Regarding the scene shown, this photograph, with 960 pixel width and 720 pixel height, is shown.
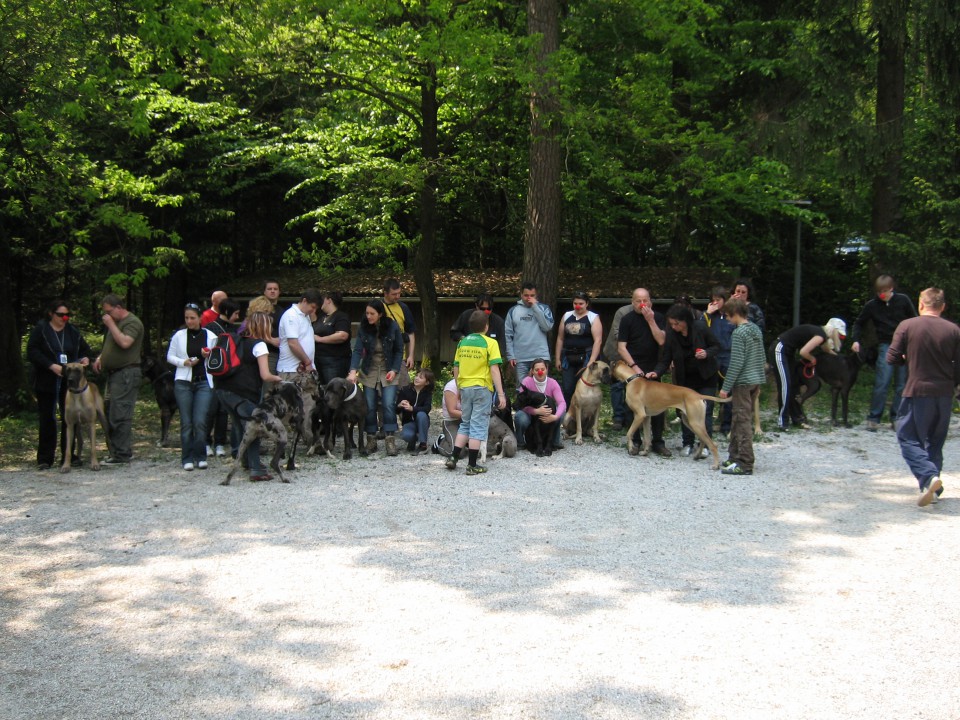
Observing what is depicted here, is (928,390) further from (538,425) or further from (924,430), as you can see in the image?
(538,425)

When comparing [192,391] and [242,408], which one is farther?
[192,391]

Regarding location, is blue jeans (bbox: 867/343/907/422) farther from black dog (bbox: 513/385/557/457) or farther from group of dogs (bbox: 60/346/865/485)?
black dog (bbox: 513/385/557/457)

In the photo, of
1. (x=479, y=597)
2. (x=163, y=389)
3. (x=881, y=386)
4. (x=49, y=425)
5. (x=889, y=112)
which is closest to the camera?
(x=479, y=597)

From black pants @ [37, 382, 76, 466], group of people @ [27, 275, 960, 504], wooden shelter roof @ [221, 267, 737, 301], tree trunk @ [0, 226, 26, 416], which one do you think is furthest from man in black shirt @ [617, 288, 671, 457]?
tree trunk @ [0, 226, 26, 416]

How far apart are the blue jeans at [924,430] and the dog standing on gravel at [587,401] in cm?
380

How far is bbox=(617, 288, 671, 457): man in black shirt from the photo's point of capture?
11.1 meters

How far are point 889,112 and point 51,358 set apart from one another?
1764 centimetres

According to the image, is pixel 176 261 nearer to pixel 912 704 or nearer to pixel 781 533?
pixel 781 533

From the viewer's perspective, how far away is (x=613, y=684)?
458cm

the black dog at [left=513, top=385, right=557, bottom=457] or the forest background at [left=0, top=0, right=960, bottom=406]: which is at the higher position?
the forest background at [left=0, top=0, right=960, bottom=406]

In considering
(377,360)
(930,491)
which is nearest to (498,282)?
(377,360)

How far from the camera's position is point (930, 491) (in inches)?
325

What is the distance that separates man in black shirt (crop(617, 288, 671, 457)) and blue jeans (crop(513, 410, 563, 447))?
3.74 feet

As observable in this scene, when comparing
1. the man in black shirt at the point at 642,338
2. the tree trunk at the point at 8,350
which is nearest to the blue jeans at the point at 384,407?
the man in black shirt at the point at 642,338
